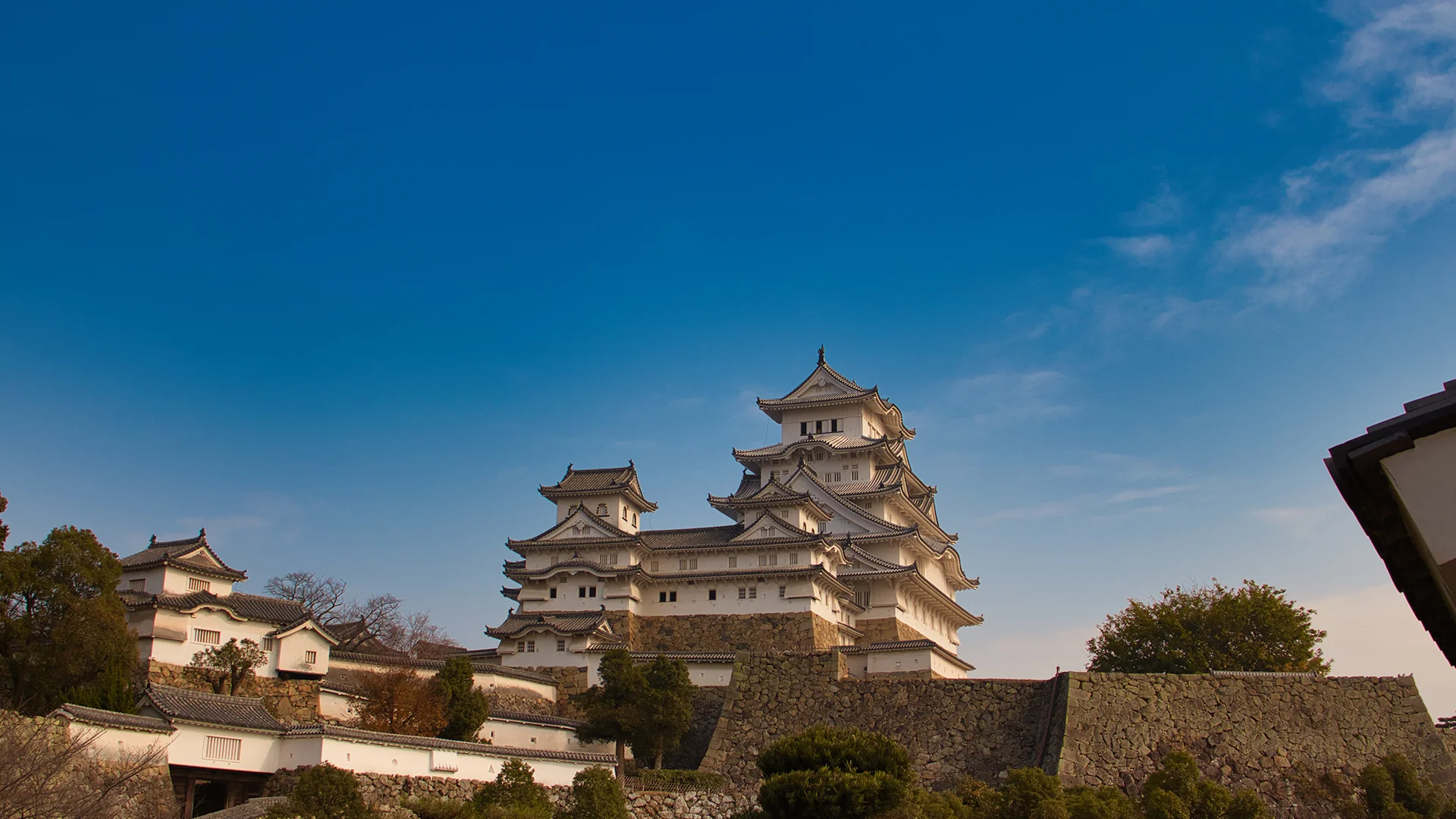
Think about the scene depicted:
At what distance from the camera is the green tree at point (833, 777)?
20359 millimetres

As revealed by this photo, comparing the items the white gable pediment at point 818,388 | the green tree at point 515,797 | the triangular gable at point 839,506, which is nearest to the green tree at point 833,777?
the green tree at point 515,797

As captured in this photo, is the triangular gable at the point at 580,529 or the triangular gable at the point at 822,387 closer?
the triangular gable at the point at 580,529

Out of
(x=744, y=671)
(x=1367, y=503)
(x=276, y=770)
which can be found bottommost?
(x=1367, y=503)

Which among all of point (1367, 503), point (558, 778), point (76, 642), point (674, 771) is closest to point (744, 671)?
point (674, 771)

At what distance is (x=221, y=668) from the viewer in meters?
29.2

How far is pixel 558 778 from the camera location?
91.3 ft

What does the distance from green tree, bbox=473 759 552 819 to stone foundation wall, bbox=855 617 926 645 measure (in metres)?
23.3

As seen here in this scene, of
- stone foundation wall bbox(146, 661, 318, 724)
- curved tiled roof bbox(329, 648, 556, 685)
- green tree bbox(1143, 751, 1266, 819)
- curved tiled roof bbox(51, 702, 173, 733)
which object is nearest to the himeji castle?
curved tiled roof bbox(329, 648, 556, 685)

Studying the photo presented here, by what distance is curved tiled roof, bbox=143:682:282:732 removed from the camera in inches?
919

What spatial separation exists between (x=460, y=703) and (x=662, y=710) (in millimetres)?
5842

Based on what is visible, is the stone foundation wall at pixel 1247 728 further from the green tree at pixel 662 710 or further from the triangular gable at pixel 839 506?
the triangular gable at pixel 839 506

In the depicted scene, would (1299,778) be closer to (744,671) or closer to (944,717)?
(944,717)

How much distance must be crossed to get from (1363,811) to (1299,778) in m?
1.67

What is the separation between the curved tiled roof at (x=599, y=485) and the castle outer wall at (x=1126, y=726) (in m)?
15.2
